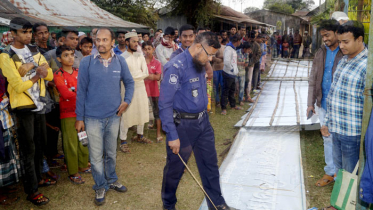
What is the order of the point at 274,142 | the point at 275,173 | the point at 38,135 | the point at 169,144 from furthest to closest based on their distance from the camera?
the point at 274,142 < the point at 275,173 < the point at 38,135 < the point at 169,144

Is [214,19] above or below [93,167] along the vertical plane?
above

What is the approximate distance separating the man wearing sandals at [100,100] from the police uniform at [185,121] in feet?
2.85

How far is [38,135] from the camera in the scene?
3.81 meters

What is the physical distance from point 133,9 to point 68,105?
18899mm

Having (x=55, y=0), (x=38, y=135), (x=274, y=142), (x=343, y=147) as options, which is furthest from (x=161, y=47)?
(x=55, y=0)

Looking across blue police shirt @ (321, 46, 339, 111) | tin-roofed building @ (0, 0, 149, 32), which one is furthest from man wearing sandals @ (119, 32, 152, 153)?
tin-roofed building @ (0, 0, 149, 32)

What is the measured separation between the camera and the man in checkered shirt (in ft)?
9.86

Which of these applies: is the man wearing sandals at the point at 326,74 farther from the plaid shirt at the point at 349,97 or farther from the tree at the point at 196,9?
the tree at the point at 196,9

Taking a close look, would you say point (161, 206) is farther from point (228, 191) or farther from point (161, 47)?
point (161, 47)

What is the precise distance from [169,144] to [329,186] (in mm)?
2340

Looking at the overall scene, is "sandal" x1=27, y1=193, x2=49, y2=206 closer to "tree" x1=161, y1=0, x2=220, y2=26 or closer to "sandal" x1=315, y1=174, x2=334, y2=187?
"sandal" x1=315, y1=174, x2=334, y2=187

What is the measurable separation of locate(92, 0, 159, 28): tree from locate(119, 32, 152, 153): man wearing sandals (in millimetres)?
16248

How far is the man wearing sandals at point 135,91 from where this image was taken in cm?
524

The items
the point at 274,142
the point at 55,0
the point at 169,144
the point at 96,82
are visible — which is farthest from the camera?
the point at 55,0
